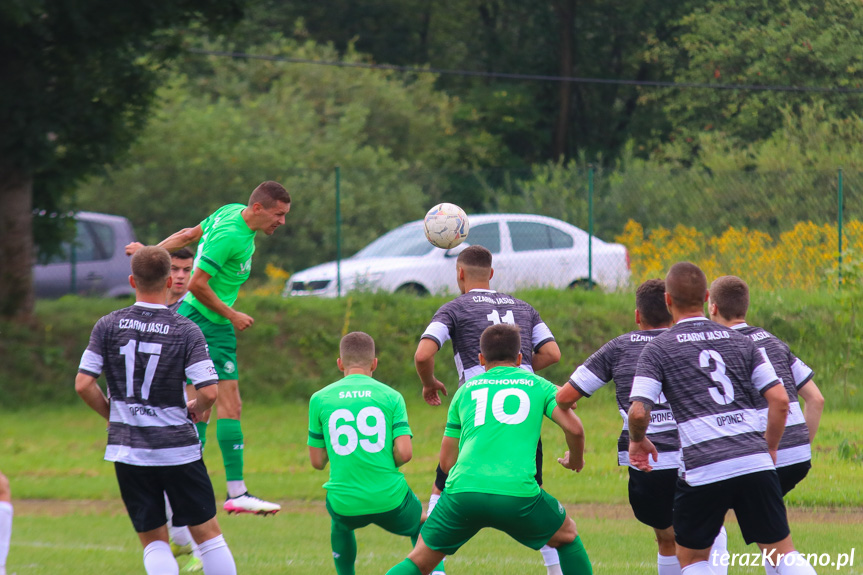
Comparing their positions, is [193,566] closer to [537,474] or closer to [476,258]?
[537,474]

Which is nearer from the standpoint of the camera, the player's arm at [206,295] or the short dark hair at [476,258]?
the short dark hair at [476,258]

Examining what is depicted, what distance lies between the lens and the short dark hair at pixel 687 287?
4.95 meters

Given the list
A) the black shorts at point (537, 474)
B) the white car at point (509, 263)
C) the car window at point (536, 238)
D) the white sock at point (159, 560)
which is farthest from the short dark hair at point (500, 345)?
the car window at point (536, 238)

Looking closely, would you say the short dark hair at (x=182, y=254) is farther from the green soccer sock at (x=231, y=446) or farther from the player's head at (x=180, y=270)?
the green soccer sock at (x=231, y=446)

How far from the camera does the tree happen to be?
43.8 feet

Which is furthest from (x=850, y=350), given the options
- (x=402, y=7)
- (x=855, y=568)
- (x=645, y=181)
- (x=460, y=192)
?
(x=402, y=7)

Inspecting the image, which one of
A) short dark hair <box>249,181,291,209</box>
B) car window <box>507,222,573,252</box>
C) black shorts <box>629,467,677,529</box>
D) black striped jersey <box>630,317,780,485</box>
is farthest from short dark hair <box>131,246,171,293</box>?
car window <box>507,222,573,252</box>

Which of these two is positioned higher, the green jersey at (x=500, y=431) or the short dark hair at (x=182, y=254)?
the short dark hair at (x=182, y=254)

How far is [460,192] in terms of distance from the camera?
22750mm

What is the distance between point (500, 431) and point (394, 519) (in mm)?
895

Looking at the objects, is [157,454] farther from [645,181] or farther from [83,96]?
[645,181]

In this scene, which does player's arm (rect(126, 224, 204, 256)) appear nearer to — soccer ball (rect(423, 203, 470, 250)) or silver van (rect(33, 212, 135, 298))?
soccer ball (rect(423, 203, 470, 250))

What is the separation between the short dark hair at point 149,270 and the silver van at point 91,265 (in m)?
11.4

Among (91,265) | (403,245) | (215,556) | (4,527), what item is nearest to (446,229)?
(215,556)
